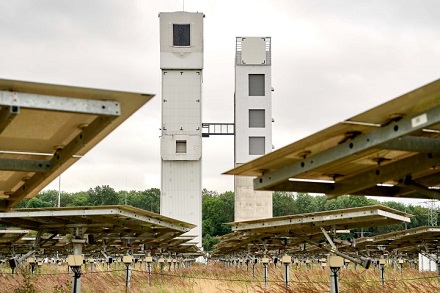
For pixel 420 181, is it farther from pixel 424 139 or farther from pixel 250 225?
pixel 250 225

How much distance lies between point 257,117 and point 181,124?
683 cm

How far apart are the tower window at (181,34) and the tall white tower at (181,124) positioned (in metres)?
0.06

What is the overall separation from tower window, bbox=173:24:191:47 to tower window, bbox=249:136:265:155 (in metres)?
9.07

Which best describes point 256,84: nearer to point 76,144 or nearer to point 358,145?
point 76,144

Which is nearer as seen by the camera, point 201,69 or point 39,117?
point 39,117

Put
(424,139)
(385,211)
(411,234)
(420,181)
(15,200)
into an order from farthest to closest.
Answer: (411,234) → (385,211) → (15,200) → (420,181) → (424,139)

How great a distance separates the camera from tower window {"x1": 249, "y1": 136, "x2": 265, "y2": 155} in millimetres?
52281

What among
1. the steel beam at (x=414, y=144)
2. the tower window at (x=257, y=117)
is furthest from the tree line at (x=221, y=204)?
the steel beam at (x=414, y=144)

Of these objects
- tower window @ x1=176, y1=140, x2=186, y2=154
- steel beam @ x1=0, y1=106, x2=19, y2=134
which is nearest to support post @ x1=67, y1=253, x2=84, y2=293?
steel beam @ x1=0, y1=106, x2=19, y2=134

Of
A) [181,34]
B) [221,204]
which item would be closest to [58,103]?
[181,34]

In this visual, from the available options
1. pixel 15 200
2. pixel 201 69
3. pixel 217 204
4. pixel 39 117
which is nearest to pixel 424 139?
pixel 39 117

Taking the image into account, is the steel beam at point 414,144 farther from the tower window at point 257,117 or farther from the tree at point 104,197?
the tree at point 104,197

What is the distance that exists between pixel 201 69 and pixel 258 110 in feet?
20.1

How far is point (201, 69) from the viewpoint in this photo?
49.5 meters
